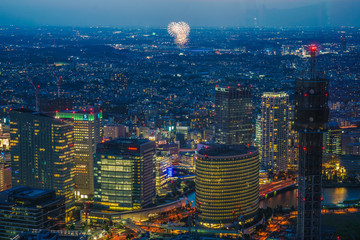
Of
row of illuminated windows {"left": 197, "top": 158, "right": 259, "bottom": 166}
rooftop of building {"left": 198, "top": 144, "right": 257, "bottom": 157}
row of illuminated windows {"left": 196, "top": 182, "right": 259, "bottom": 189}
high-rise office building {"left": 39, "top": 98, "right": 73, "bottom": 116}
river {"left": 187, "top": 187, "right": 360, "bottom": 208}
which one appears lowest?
river {"left": 187, "top": 187, "right": 360, "bottom": 208}

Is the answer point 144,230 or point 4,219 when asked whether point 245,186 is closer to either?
point 144,230

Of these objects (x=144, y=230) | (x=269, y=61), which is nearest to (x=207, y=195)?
(x=144, y=230)

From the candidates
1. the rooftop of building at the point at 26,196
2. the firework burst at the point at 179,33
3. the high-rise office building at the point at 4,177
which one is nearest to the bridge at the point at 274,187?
the rooftop of building at the point at 26,196

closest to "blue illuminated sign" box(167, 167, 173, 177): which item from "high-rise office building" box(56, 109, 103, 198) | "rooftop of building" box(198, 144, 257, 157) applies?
"high-rise office building" box(56, 109, 103, 198)

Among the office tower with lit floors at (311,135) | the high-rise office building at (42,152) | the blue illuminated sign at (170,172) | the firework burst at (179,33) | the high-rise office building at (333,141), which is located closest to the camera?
the office tower with lit floors at (311,135)

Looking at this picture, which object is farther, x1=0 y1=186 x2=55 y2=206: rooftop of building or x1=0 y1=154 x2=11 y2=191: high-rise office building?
x1=0 y1=154 x2=11 y2=191: high-rise office building

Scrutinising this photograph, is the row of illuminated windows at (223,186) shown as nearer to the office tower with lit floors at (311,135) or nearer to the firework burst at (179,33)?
the office tower with lit floors at (311,135)

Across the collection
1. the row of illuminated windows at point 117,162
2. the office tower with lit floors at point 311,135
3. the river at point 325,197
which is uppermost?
the office tower with lit floors at point 311,135

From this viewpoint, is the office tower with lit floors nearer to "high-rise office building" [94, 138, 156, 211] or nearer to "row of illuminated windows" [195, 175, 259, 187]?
"row of illuminated windows" [195, 175, 259, 187]
